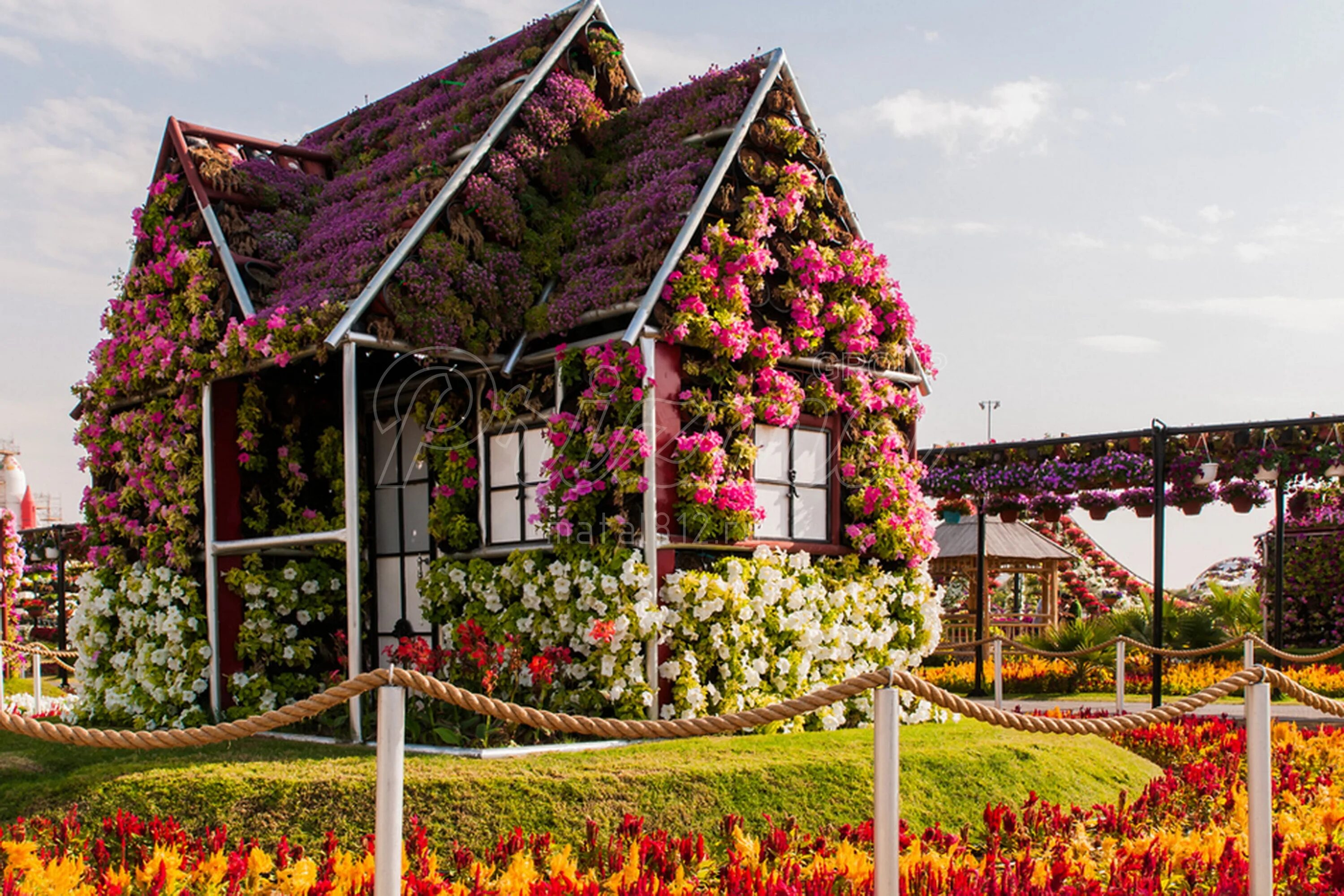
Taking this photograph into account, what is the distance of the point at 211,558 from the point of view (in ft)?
36.1

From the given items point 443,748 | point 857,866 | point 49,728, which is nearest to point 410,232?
point 443,748

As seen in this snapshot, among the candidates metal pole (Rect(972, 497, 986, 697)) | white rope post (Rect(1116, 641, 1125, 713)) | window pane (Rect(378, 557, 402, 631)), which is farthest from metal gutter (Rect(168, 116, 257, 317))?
metal pole (Rect(972, 497, 986, 697))

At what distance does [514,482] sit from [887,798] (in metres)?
6.58

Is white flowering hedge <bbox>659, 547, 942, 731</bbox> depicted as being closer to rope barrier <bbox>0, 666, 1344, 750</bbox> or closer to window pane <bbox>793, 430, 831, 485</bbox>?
window pane <bbox>793, 430, 831, 485</bbox>

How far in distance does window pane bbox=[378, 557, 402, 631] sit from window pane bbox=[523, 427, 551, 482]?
2160 mm

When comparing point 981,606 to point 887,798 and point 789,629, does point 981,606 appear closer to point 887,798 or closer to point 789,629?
point 789,629

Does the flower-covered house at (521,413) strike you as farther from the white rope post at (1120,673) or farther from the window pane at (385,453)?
the white rope post at (1120,673)

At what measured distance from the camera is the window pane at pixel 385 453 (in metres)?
12.1

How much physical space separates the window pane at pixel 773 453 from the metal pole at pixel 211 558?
5.11 meters

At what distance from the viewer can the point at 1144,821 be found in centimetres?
791

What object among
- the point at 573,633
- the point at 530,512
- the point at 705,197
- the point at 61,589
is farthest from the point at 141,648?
the point at 61,589

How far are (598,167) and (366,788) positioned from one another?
23.3ft

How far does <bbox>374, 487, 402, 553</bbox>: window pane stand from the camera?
12.0 m

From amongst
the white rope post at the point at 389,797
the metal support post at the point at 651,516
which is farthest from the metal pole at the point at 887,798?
the metal support post at the point at 651,516
